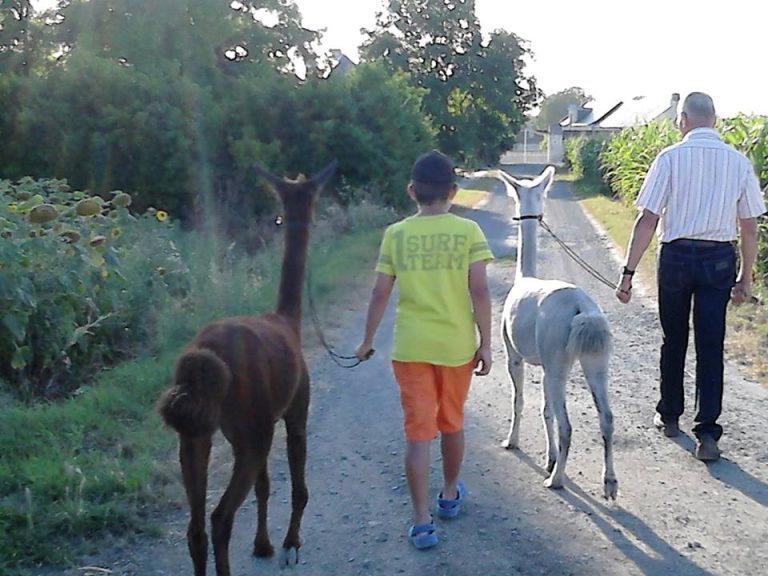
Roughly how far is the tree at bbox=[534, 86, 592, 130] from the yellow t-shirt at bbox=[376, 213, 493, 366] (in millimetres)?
146979

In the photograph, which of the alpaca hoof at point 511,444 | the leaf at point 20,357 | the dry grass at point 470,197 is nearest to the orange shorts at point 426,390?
the alpaca hoof at point 511,444

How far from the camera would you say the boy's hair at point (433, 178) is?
14.8ft

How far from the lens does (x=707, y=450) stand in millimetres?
6023

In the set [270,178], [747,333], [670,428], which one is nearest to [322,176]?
[270,178]

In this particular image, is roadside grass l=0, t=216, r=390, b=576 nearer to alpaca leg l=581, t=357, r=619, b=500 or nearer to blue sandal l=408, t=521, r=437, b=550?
blue sandal l=408, t=521, r=437, b=550

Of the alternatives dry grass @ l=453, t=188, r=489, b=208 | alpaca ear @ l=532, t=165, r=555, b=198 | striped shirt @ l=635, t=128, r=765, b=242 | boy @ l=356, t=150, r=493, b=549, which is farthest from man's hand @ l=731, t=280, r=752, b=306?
dry grass @ l=453, t=188, r=489, b=208

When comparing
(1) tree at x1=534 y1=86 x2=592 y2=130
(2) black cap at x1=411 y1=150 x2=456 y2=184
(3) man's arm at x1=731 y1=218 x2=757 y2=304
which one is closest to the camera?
(2) black cap at x1=411 y1=150 x2=456 y2=184

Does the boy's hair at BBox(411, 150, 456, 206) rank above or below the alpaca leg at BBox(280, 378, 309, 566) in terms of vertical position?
above

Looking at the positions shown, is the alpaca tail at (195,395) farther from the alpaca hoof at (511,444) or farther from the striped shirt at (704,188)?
the striped shirt at (704,188)

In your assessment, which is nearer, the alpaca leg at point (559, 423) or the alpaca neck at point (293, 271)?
the alpaca neck at point (293, 271)

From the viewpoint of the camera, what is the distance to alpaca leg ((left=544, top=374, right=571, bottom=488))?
5434 mm

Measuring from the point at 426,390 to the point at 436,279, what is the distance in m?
0.58

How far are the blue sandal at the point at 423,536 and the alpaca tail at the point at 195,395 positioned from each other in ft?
5.12

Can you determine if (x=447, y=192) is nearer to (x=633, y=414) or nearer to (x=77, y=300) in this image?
(x=633, y=414)
